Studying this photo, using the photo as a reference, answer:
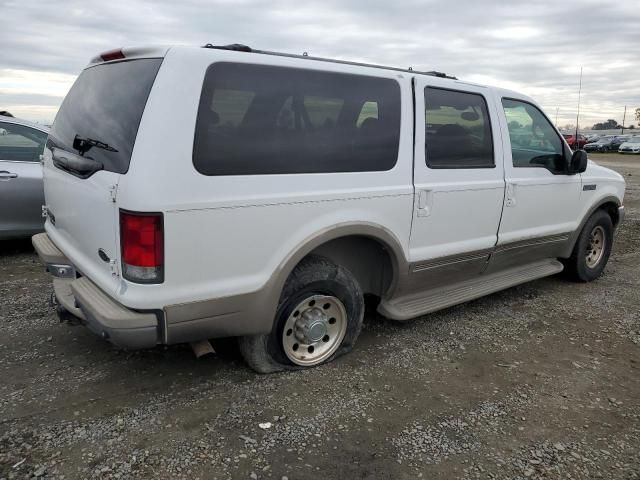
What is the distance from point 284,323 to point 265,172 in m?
0.95

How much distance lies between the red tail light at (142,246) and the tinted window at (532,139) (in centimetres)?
301

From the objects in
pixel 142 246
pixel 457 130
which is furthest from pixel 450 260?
pixel 142 246

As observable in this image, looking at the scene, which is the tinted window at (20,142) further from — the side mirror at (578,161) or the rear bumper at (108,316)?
the side mirror at (578,161)

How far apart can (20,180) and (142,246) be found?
3.87 meters

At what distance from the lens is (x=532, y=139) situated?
4578 millimetres

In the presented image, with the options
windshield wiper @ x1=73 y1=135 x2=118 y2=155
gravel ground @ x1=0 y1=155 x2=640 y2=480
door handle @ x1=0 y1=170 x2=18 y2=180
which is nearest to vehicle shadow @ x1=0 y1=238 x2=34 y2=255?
door handle @ x1=0 y1=170 x2=18 y2=180

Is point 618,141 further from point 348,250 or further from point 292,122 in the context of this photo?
point 292,122

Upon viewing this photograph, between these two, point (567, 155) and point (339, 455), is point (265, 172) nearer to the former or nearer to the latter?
point (339, 455)

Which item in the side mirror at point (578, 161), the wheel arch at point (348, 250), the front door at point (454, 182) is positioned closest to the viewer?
the wheel arch at point (348, 250)

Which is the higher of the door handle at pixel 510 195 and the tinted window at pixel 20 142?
the tinted window at pixel 20 142

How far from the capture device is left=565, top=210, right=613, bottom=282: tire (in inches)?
211

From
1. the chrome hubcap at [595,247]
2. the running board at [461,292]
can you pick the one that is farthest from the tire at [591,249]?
the running board at [461,292]

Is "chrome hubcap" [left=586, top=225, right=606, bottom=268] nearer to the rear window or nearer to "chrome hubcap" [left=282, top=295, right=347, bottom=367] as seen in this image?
"chrome hubcap" [left=282, top=295, right=347, bottom=367]

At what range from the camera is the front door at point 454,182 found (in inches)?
144
